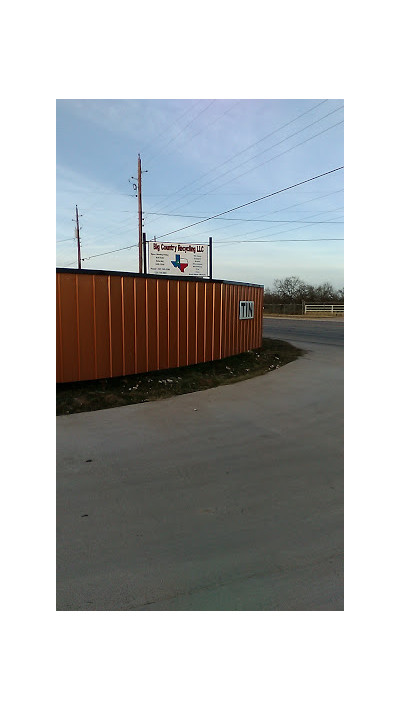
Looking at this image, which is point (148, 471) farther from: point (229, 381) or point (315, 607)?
point (229, 381)

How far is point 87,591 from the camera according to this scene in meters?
2.05

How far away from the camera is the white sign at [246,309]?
32.6 ft

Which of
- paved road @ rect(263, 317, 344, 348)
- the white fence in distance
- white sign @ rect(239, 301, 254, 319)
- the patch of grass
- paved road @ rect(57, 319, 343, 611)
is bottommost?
paved road @ rect(57, 319, 343, 611)

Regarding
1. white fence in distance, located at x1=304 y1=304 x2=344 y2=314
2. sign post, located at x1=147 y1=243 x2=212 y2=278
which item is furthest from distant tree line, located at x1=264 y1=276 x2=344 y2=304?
sign post, located at x1=147 y1=243 x2=212 y2=278

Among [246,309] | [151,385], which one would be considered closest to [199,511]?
[151,385]

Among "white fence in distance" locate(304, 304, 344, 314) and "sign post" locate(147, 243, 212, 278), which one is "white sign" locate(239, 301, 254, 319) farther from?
"white fence in distance" locate(304, 304, 344, 314)

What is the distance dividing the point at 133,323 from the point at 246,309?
4396mm

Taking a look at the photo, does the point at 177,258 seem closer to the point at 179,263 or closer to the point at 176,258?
the point at 176,258

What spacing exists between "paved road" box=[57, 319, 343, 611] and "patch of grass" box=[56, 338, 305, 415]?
52 centimetres

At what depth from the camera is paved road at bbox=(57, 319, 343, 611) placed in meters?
2.06

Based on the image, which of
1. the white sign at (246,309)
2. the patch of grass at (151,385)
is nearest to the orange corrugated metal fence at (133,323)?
the patch of grass at (151,385)

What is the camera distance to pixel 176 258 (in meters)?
16.7

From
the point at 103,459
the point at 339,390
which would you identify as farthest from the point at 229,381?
the point at 103,459

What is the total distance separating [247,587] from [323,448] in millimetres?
2216
